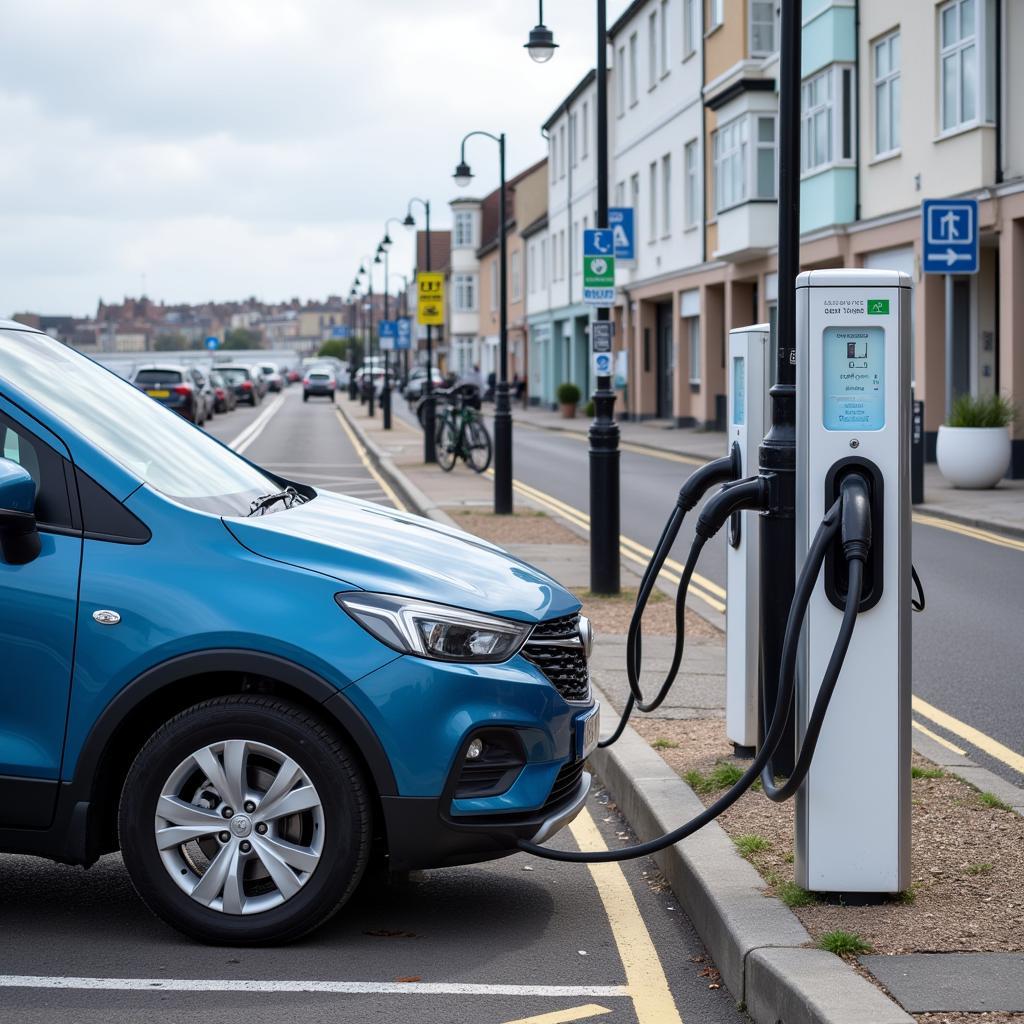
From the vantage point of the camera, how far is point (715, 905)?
4.59m

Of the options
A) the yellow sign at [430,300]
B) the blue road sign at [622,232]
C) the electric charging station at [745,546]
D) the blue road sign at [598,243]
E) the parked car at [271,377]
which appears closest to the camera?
the electric charging station at [745,546]

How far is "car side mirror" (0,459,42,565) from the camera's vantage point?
4.50 m

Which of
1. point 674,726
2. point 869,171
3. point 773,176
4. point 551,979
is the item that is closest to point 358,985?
point 551,979

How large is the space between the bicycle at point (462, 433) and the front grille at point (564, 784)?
20626 millimetres

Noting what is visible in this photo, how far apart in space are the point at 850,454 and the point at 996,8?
69.4 ft

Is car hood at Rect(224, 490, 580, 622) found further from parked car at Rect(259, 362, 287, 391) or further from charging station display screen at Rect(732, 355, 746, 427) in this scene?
parked car at Rect(259, 362, 287, 391)

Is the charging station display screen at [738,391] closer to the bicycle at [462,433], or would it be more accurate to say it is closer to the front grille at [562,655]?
the front grille at [562,655]

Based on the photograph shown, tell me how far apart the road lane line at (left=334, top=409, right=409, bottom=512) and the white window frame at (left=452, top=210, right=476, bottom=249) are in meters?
50.9

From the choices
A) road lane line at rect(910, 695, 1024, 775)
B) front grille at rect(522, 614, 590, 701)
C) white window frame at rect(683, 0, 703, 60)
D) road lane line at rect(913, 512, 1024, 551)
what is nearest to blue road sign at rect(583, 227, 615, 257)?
road lane line at rect(913, 512, 1024, 551)

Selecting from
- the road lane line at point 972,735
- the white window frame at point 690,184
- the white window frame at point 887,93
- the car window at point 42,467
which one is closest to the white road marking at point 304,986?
the car window at point 42,467

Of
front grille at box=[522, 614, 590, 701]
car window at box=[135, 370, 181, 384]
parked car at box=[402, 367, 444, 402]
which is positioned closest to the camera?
front grille at box=[522, 614, 590, 701]

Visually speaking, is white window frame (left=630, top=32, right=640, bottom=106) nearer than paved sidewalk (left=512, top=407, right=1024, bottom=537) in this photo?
No

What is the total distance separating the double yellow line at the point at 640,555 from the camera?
1240cm

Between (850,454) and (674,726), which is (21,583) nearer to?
(850,454)
